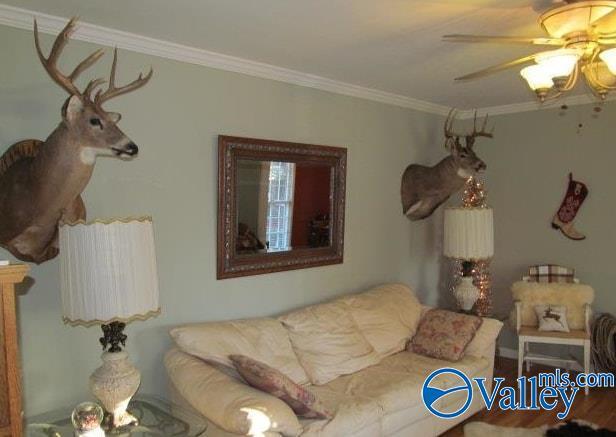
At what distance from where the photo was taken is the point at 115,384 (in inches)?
80.6

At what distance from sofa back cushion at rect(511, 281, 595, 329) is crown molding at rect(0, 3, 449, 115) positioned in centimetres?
211

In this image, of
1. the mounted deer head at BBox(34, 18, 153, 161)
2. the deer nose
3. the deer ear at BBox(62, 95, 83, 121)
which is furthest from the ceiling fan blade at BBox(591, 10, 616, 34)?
the deer ear at BBox(62, 95, 83, 121)

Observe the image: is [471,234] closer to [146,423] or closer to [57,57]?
[146,423]

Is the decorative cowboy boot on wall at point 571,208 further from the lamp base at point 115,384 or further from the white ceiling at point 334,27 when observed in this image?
the lamp base at point 115,384

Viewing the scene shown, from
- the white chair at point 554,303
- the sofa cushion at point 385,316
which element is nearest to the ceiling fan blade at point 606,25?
the sofa cushion at point 385,316

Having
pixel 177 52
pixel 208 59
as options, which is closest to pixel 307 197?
pixel 208 59

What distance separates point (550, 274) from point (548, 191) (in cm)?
79

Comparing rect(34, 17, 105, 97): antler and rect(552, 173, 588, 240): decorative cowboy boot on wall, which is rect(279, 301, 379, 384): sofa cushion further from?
rect(552, 173, 588, 240): decorative cowboy boot on wall

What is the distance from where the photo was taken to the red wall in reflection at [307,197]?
11.5 feet

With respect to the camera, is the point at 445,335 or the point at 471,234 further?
the point at 471,234

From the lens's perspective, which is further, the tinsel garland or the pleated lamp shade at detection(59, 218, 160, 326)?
the tinsel garland

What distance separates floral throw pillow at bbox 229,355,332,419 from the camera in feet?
7.50

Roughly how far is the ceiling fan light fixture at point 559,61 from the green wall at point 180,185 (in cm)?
184

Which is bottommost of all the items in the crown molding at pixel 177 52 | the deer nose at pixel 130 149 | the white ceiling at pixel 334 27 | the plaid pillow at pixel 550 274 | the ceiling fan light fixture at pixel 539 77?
the plaid pillow at pixel 550 274
